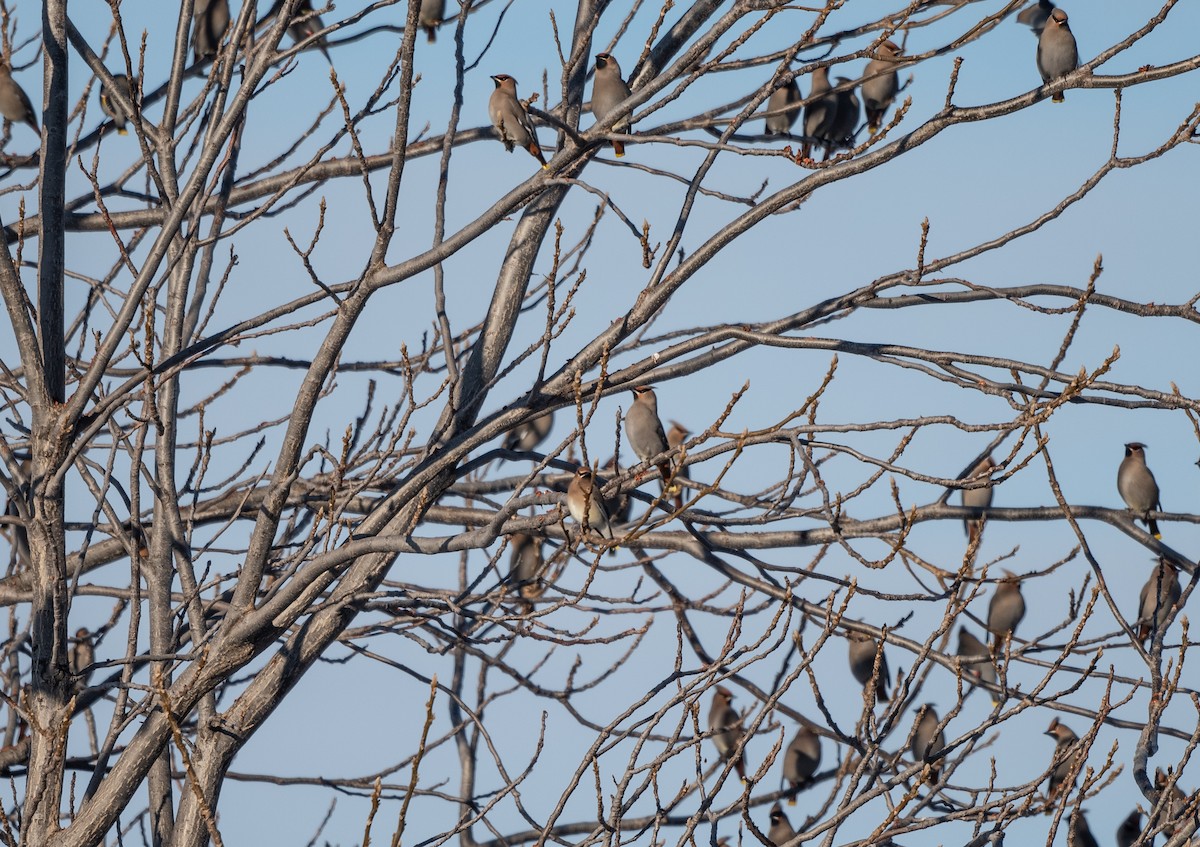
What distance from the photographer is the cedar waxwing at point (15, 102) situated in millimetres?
8586

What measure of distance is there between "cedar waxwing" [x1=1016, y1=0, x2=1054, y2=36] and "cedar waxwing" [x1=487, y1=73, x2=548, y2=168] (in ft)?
13.9

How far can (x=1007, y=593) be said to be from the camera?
33.0 ft

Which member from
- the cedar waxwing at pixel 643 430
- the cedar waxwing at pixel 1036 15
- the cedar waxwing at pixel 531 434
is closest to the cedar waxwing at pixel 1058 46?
the cedar waxwing at pixel 1036 15

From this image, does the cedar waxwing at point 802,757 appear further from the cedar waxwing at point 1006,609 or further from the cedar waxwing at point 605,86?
the cedar waxwing at point 605,86

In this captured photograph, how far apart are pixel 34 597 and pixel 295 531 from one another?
1.35m

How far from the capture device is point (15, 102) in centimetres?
888

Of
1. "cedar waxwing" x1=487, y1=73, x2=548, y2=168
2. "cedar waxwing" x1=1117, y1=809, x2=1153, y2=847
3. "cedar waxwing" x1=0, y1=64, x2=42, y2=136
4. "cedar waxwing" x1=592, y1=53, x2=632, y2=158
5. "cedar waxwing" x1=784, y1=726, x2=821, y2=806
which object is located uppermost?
"cedar waxwing" x1=0, y1=64, x2=42, y2=136

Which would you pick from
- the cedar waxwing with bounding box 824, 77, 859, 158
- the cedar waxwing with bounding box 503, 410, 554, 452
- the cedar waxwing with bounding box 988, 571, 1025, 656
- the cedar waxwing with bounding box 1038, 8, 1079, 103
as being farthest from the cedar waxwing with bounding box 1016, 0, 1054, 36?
the cedar waxwing with bounding box 503, 410, 554, 452

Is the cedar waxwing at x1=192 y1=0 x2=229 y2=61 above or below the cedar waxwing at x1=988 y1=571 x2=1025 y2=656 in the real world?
above

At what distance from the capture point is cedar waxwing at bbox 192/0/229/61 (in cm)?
694

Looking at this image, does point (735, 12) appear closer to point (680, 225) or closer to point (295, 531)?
point (680, 225)

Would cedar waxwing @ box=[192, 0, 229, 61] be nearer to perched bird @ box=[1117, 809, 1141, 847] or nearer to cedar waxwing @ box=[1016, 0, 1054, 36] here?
cedar waxwing @ box=[1016, 0, 1054, 36]

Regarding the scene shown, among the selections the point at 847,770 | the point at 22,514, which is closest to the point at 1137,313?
the point at 847,770

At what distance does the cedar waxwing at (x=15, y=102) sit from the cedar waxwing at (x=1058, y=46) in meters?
6.11
